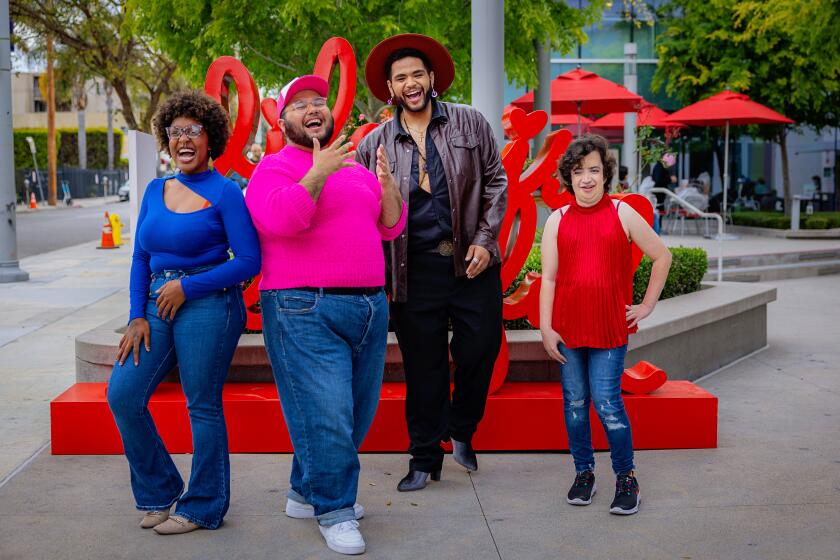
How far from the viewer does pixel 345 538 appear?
13.4 ft

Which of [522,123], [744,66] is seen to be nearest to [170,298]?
[522,123]

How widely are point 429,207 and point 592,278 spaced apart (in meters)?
0.83

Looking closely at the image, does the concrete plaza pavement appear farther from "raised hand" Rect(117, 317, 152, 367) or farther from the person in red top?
"raised hand" Rect(117, 317, 152, 367)

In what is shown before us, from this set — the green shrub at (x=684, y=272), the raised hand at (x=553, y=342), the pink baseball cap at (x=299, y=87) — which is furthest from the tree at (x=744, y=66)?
the pink baseball cap at (x=299, y=87)

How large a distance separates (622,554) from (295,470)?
1.41 meters

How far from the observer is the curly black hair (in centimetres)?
427

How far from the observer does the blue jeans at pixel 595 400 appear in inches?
181

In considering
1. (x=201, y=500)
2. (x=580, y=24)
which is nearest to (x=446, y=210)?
(x=201, y=500)

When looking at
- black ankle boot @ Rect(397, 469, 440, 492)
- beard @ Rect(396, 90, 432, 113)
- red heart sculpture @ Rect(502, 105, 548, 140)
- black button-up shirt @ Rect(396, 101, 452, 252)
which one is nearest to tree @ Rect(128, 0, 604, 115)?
red heart sculpture @ Rect(502, 105, 548, 140)

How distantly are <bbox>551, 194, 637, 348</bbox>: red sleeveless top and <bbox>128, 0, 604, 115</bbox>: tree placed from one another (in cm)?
905

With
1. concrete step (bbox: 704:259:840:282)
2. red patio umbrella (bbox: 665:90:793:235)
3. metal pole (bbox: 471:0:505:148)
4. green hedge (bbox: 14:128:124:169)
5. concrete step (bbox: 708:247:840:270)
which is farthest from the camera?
green hedge (bbox: 14:128:124:169)

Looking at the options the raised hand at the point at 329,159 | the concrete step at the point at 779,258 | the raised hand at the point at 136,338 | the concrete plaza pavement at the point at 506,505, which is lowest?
the concrete plaza pavement at the point at 506,505

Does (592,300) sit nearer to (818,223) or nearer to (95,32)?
(818,223)

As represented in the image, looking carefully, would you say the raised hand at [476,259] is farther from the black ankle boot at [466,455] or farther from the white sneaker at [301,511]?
the white sneaker at [301,511]
